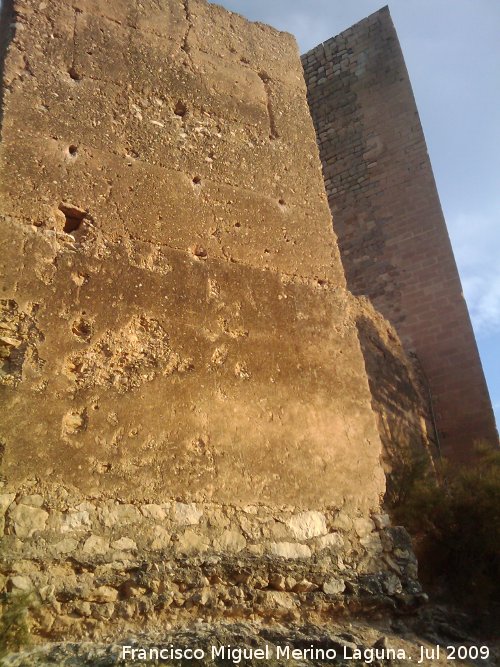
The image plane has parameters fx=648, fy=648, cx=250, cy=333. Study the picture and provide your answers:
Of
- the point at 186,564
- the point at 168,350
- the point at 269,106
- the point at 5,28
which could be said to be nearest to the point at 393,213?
the point at 269,106

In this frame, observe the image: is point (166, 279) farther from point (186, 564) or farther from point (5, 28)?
point (5, 28)

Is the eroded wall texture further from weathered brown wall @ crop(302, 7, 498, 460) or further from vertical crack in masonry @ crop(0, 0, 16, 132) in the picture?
weathered brown wall @ crop(302, 7, 498, 460)

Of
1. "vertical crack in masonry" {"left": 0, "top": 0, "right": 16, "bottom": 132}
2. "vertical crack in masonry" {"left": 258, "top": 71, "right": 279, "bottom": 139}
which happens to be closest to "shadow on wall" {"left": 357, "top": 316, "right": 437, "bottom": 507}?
"vertical crack in masonry" {"left": 258, "top": 71, "right": 279, "bottom": 139}

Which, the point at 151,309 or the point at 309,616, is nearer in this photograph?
the point at 309,616

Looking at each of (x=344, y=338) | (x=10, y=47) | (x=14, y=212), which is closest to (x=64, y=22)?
(x=10, y=47)

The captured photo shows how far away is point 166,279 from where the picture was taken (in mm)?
3955

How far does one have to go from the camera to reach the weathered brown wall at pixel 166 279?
3424 mm

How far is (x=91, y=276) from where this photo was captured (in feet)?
12.2

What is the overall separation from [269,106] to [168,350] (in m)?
2.44

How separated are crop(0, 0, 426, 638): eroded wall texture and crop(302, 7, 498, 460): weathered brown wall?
13.4 feet

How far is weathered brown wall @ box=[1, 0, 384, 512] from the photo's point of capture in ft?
11.2

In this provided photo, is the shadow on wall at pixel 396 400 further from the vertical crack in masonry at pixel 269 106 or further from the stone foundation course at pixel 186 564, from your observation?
the vertical crack in masonry at pixel 269 106

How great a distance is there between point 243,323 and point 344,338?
2.69 ft

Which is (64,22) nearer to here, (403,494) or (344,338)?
(344,338)
